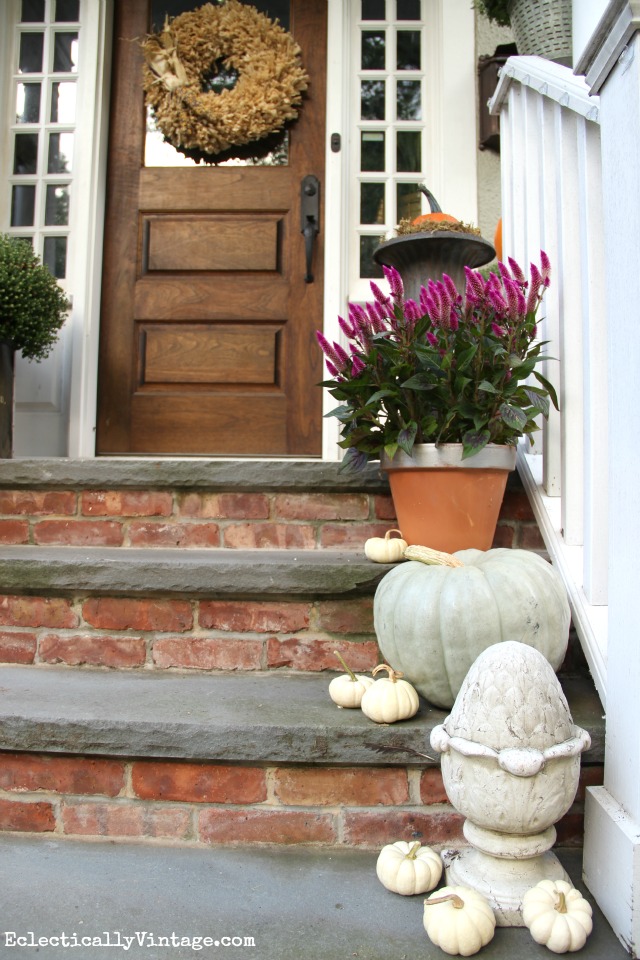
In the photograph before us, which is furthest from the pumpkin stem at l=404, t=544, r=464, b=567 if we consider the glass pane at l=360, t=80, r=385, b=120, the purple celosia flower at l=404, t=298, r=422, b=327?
the glass pane at l=360, t=80, r=385, b=120

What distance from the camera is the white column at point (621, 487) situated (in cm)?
100

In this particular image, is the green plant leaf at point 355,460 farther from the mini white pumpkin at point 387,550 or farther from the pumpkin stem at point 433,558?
the pumpkin stem at point 433,558

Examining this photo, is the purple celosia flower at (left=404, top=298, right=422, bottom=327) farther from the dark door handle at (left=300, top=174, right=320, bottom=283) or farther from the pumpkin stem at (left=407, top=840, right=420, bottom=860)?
the dark door handle at (left=300, top=174, right=320, bottom=283)

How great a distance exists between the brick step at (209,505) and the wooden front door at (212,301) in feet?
3.40

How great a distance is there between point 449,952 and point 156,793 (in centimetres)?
54

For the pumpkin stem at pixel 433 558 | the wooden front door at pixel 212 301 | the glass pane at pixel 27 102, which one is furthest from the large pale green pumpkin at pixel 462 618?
the glass pane at pixel 27 102

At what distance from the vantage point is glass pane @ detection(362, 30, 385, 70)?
299cm

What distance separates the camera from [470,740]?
96cm

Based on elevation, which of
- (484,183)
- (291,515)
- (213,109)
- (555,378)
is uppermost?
(213,109)

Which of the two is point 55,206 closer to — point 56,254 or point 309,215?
point 56,254

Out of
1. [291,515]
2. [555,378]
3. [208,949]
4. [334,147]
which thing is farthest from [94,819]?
[334,147]

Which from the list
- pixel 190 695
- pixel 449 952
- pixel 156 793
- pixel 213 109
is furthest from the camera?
pixel 213 109

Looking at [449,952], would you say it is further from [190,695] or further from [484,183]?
[484,183]

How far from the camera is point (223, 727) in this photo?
1.16 m
